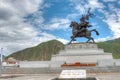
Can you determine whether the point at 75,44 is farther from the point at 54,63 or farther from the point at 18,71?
the point at 18,71

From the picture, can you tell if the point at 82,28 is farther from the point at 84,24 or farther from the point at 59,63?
the point at 59,63

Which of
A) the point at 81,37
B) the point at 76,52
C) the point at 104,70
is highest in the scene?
the point at 81,37

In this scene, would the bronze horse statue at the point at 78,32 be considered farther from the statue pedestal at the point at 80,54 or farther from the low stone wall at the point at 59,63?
the low stone wall at the point at 59,63

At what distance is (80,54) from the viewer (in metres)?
40.7

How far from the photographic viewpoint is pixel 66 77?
16.4 meters

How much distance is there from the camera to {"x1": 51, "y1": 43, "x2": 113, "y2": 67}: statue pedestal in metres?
39.8

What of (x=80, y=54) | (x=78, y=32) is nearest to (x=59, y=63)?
(x=80, y=54)

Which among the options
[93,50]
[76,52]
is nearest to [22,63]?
[76,52]

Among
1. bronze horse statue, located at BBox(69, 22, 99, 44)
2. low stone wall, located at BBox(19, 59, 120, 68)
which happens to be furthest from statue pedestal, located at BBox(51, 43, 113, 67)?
bronze horse statue, located at BBox(69, 22, 99, 44)

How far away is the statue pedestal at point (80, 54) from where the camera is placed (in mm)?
39844

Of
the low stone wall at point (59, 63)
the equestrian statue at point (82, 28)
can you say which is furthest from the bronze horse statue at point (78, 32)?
the low stone wall at point (59, 63)

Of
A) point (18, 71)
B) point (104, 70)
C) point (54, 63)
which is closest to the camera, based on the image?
point (104, 70)

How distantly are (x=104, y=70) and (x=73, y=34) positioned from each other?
454 inches

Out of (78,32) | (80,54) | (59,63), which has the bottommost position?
(59,63)
